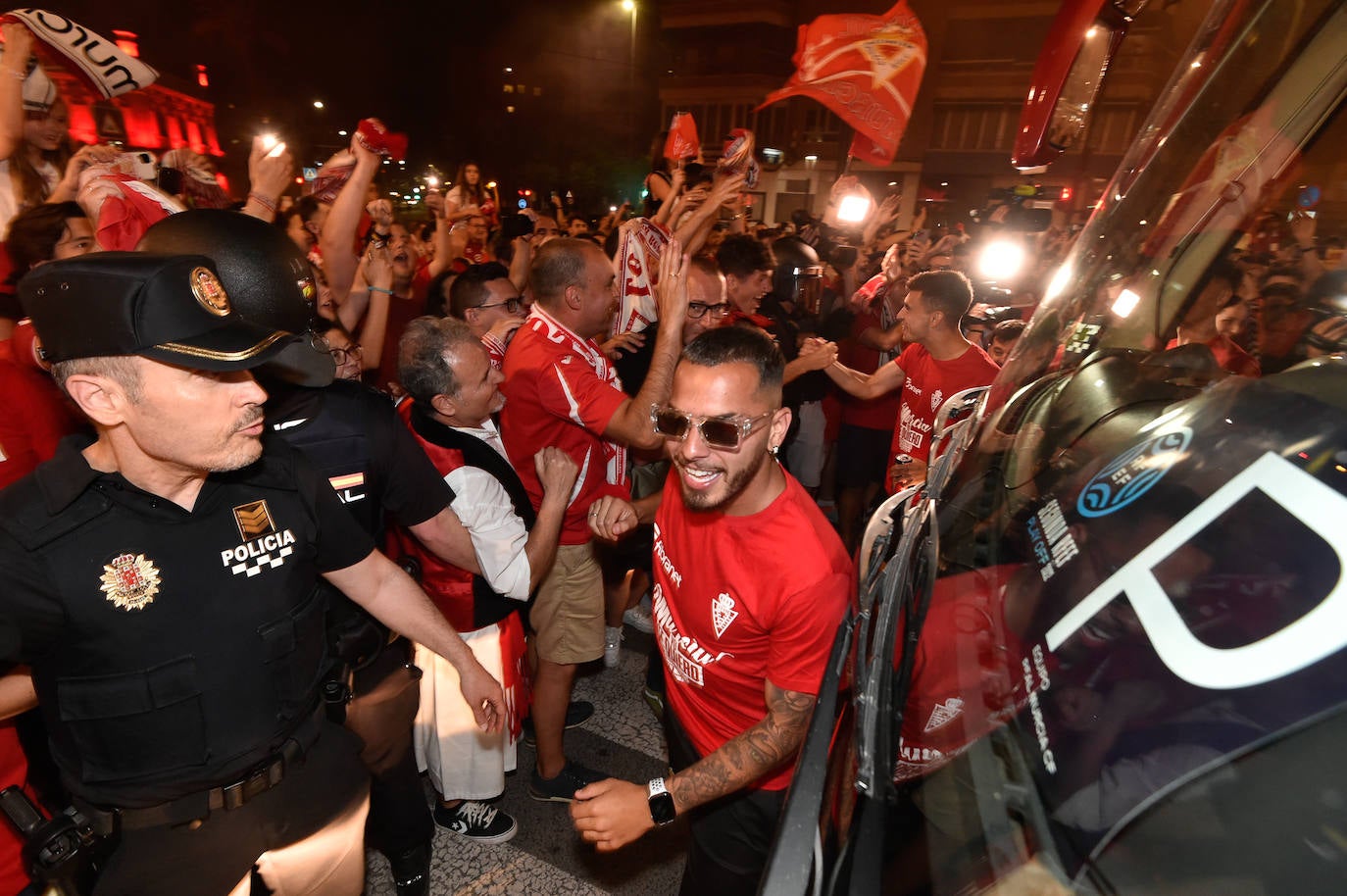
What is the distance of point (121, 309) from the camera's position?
1.50m

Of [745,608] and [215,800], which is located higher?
[745,608]

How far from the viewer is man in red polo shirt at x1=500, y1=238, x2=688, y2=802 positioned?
11.2 feet

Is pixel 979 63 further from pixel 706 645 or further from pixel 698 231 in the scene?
pixel 706 645

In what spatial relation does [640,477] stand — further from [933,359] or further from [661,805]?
[661,805]

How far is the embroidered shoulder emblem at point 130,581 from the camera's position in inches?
64.0

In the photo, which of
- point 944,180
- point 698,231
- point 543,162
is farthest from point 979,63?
point 698,231

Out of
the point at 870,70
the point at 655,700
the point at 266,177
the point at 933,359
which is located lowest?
the point at 655,700

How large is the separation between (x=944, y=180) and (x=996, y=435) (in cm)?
3539

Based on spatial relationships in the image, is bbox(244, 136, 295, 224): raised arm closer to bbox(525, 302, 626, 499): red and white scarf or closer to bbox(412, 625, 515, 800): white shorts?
bbox(525, 302, 626, 499): red and white scarf

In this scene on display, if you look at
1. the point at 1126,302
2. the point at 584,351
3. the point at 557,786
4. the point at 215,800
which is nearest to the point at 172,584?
the point at 215,800

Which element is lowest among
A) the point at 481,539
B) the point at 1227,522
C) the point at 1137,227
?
the point at 481,539

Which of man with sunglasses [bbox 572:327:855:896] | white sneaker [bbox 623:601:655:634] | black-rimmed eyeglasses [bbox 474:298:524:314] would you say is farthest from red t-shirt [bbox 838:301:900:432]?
man with sunglasses [bbox 572:327:855:896]

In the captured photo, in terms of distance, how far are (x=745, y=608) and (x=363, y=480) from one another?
56.9 inches

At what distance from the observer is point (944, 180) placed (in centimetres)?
3278
